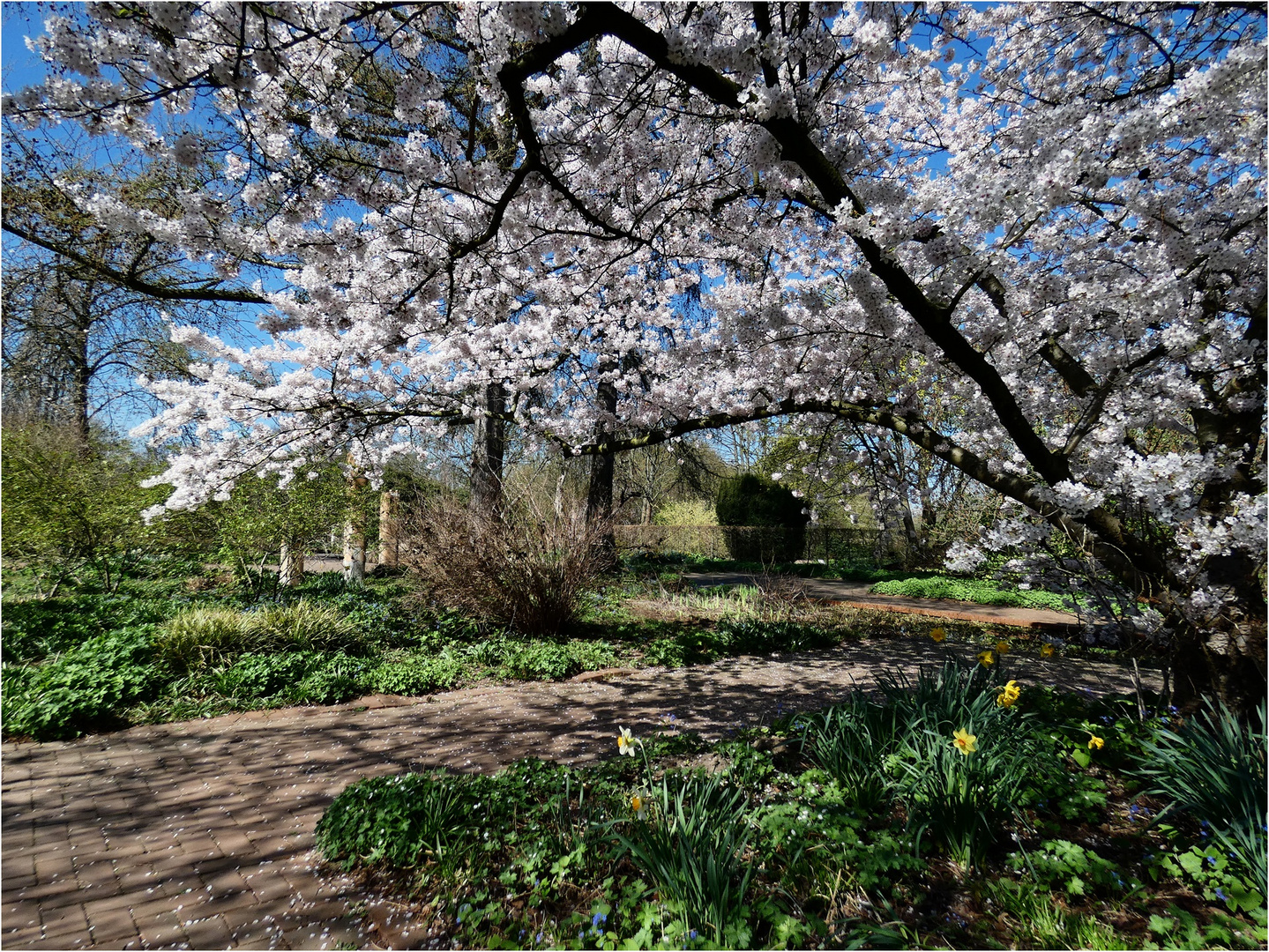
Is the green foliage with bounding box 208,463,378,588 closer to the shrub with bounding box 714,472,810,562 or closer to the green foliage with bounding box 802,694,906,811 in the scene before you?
the green foliage with bounding box 802,694,906,811

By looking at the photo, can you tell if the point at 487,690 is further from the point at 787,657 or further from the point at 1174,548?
the point at 1174,548

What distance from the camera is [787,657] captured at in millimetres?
6633

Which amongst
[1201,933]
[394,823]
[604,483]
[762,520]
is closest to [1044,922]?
[1201,933]

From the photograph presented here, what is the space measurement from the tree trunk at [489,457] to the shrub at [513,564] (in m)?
0.25

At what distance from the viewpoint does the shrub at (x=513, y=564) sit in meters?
6.46

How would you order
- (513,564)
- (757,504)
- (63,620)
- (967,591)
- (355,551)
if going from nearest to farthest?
(63,620) → (513,564) → (355,551) → (967,591) → (757,504)

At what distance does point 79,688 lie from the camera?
418 centimetres

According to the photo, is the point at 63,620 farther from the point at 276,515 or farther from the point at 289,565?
the point at 289,565

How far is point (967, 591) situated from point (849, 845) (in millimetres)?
11637

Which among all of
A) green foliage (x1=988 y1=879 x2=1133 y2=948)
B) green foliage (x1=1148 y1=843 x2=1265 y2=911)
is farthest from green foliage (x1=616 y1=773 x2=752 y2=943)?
green foliage (x1=1148 y1=843 x2=1265 y2=911)

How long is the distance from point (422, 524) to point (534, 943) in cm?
577

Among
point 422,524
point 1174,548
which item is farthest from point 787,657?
point 422,524

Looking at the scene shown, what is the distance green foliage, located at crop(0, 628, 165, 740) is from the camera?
3.88 meters

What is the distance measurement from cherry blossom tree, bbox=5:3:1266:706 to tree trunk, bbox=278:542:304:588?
3.29m
